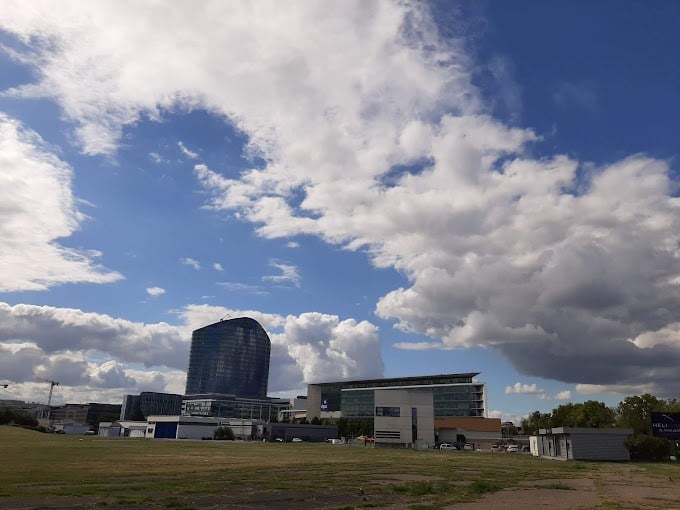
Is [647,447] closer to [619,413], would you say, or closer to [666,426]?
[666,426]

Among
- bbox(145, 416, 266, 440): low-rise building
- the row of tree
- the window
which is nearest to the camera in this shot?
the row of tree

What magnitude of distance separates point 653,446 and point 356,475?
216 ft

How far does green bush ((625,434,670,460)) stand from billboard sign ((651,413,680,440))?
7.60 meters

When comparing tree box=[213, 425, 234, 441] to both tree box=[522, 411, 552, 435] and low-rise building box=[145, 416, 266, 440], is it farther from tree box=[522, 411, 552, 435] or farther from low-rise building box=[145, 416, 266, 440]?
tree box=[522, 411, 552, 435]

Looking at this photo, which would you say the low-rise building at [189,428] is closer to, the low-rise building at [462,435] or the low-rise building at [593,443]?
the low-rise building at [462,435]

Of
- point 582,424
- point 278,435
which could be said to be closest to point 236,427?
point 278,435

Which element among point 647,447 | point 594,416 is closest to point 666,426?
point 647,447

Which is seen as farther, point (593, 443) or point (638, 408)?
point (638, 408)

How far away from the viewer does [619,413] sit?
424 feet

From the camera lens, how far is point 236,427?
18775 cm

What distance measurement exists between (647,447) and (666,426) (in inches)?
433

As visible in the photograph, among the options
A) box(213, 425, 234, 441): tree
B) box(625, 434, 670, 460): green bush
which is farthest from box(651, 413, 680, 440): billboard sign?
box(213, 425, 234, 441): tree

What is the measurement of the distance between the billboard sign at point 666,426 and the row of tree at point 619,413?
50.2 feet

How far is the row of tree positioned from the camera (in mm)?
118875
